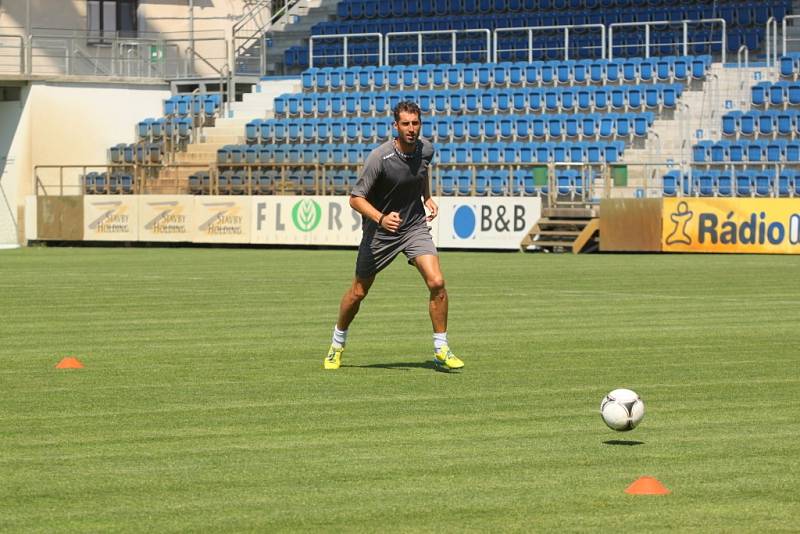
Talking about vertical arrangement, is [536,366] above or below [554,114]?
below

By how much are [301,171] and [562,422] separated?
105 feet

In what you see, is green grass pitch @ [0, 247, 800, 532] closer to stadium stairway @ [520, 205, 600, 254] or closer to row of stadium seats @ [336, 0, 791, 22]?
stadium stairway @ [520, 205, 600, 254]

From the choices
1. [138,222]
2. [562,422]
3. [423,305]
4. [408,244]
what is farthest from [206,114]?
[562,422]

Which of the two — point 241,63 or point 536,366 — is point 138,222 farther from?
point 536,366

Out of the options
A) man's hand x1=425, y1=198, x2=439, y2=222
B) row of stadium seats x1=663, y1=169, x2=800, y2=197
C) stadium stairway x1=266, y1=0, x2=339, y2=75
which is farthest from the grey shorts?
stadium stairway x1=266, y1=0, x2=339, y2=75

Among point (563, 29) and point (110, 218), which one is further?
point (563, 29)

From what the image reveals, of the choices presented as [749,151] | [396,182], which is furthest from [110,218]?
[396,182]

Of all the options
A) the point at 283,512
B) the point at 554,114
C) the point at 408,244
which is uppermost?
the point at 554,114

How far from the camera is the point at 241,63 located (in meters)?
49.1

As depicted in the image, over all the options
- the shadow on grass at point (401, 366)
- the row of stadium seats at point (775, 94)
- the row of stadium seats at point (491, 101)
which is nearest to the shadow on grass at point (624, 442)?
the shadow on grass at point (401, 366)

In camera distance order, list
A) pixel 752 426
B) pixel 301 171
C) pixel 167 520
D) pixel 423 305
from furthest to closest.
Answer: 1. pixel 301 171
2. pixel 423 305
3. pixel 752 426
4. pixel 167 520

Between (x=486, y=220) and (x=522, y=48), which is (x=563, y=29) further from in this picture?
(x=486, y=220)

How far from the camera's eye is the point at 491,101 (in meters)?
42.5

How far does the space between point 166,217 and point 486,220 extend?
9.10 meters
